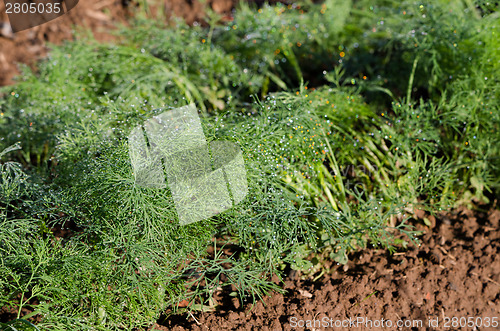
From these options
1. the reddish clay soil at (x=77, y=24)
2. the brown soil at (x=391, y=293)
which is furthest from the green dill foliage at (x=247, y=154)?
the reddish clay soil at (x=77, y=24)

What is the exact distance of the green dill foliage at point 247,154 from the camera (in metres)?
1.90

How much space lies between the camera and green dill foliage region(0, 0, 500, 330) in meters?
1.90

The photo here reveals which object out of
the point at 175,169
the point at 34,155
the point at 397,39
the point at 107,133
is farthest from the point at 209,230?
the point at 397,39

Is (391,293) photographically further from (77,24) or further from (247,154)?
(77,24)

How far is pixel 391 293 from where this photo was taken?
6.95 ft

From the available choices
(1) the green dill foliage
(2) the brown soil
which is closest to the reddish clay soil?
(1) the green dill foliage

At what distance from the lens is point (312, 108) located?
2316 mm

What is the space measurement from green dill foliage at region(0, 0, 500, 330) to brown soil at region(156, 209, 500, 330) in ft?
0.28

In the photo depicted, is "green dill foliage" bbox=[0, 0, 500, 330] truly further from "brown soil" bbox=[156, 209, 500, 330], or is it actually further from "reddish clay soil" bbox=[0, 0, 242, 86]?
"reddish clay soil" bbox=[0, 0, 242, 86]

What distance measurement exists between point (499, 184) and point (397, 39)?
1221 millimetres

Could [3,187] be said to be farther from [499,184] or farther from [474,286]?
[499,184]

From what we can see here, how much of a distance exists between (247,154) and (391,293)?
3.29 feet

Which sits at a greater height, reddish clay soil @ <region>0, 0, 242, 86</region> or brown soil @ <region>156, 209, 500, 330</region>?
reddish clay soil @ <region>0, 0, 242, 86</region>

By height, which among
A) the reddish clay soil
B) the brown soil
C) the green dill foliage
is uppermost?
the reddish clay soil
